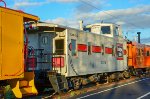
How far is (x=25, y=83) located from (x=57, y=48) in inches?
186

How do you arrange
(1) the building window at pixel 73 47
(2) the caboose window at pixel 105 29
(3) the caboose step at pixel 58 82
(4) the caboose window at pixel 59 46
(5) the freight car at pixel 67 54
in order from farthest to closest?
(2) the caboose window at pixel 105 29, (1) the building window at pixel 73 47, (4) the caboose window at pixel 59 46, (5) the freight car at pixel 67 54, (3) the caboose step at pixel 58 82

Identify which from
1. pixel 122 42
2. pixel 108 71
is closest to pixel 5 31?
pixel 108 71

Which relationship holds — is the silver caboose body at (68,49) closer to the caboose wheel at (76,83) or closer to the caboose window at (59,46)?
the caboose window at (59,46)

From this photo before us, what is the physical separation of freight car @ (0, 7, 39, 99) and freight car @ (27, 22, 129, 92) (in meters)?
3.50

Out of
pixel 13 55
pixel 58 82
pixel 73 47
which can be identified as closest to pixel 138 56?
pixel 73 47

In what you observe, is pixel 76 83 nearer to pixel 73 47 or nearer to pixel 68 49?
pixel 73 47

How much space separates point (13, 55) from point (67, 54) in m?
5.25

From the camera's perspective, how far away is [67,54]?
16312mm

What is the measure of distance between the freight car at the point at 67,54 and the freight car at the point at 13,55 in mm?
3496

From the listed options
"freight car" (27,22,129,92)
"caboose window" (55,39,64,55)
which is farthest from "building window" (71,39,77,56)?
"caboose window" (55,39,64,55)

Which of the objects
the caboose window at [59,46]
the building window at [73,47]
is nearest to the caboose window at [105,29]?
the building window at [73,47]

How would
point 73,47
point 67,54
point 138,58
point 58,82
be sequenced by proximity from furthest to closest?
point 138,58
point 73,47
point 67,54
point 58,82

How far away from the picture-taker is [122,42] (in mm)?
25016

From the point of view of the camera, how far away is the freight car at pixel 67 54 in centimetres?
1605
